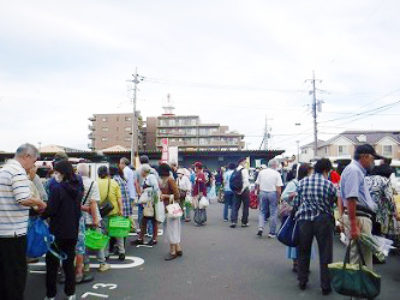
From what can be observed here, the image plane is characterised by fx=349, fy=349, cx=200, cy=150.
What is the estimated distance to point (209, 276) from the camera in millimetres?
5516

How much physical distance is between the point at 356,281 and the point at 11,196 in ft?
12.1

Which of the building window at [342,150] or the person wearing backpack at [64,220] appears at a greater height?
the building window at [342,150]

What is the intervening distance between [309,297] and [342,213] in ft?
3.88

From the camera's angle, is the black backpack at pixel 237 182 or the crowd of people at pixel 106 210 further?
the black backpack at pixel 237 182

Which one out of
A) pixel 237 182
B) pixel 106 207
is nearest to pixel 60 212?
pixel 106 207

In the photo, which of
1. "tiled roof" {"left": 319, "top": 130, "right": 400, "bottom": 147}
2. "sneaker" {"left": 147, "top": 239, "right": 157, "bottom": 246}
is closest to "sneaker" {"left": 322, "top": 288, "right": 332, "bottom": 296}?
"sneaker" {"left": 147, "top": 239, "right": 157, "bottom": 246}

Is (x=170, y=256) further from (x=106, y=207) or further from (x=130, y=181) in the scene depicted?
(x=130, y=181)

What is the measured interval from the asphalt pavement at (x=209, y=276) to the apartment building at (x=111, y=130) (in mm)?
75234

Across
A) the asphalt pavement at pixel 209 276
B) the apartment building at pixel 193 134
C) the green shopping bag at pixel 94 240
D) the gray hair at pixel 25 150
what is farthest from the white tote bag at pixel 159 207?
the apartment building at pixel 193 134

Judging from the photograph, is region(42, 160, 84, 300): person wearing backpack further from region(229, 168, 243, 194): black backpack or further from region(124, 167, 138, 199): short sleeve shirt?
region(229, 168, 243, 194): black backpack

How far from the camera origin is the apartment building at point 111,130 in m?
81.4

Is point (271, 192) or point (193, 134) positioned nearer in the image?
Answer: point (271, 192)

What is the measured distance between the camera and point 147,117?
8425cm

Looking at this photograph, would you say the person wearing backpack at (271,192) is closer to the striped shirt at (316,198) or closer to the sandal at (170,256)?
the sandal at (170,256)
